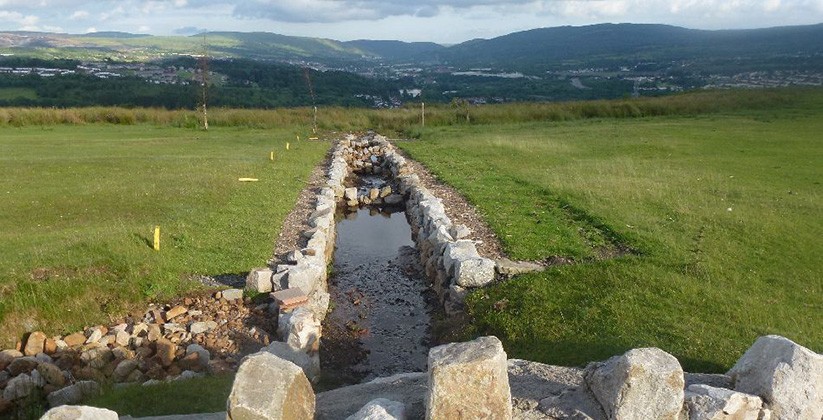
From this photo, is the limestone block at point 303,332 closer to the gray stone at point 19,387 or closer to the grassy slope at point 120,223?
the grassy slope at point 120,223

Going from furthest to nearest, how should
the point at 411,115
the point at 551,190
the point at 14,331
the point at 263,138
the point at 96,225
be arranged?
the point at 411,115 < the point at 263,138 < the point at 551,190 < the point at 96,225 < the point at 14,331

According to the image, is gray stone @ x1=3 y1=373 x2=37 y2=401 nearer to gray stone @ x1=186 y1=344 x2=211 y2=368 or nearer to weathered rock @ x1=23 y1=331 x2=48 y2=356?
weathered rock @ x1=23 y1=331 x2=48 y2=356

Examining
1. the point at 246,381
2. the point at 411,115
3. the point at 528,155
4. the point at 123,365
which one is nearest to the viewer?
the point at 246,381

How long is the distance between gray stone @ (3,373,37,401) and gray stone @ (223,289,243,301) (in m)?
3.67

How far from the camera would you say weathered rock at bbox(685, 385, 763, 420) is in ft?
19.5

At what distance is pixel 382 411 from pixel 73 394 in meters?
5.06

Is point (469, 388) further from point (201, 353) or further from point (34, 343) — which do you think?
point (34, 343)

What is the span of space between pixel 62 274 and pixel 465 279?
7.81m

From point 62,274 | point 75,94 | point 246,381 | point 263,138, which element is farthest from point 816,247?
point 75,94

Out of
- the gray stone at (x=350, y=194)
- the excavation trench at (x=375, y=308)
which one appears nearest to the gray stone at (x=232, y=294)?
the excavation trench at (x=375, y=308)

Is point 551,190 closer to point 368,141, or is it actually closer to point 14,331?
point 14,331

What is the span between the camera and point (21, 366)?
955 centimetres

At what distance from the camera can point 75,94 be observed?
76938 mm

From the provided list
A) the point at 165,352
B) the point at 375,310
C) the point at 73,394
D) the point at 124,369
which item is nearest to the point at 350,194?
the point at 375,310
